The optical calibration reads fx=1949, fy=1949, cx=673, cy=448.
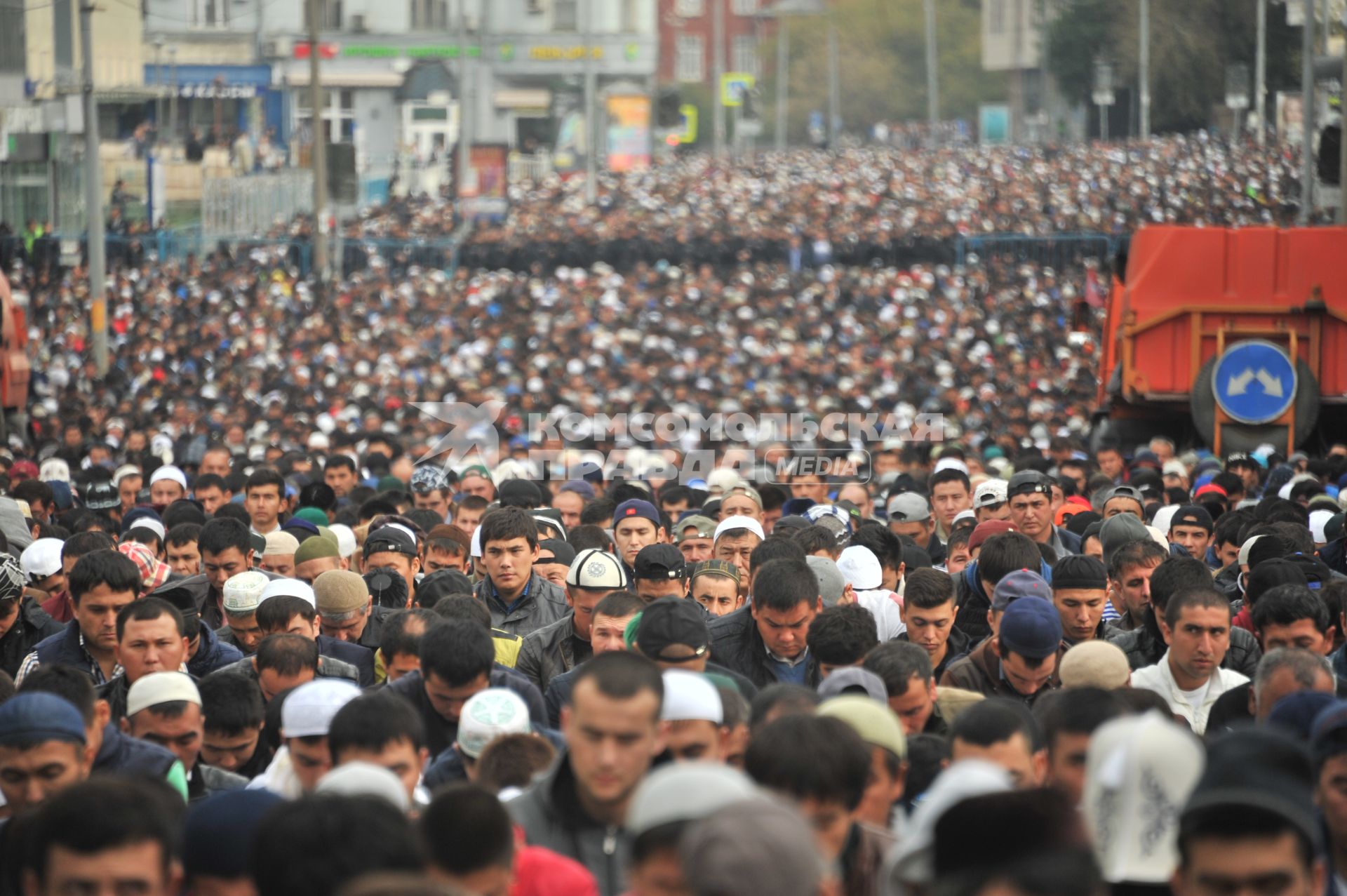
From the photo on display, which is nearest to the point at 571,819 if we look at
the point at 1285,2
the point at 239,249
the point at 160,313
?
the point at 160,313

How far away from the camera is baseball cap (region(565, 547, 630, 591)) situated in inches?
318

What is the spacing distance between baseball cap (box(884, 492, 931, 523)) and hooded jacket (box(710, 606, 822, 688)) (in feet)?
14.4

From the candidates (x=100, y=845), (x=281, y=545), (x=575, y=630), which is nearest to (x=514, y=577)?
(x=575, y=630)

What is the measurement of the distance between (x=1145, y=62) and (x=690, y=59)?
55.5 metres

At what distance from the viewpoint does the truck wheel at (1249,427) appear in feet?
54.3

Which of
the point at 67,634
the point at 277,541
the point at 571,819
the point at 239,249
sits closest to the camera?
the point at 571,819

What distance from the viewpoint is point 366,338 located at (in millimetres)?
33312

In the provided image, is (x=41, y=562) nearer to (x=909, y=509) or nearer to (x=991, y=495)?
(x=909, y=509)

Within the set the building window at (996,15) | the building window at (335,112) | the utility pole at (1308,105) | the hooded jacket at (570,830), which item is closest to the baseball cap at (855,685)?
the hooded jacket at (570,830)

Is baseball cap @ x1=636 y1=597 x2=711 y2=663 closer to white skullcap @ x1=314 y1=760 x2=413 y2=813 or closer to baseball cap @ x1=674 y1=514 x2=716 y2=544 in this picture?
white skullcap @ x1=314 y1=760 x2=413 y2=813

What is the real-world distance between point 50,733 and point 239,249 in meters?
34.6

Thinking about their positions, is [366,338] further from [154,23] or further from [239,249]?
[154,23]

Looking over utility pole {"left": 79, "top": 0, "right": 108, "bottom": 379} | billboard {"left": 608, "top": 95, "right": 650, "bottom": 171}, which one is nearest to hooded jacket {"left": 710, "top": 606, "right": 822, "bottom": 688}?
utility pole {"left": 79, "top": 0, "right": 108, "bottom": 379}

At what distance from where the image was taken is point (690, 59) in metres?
107
